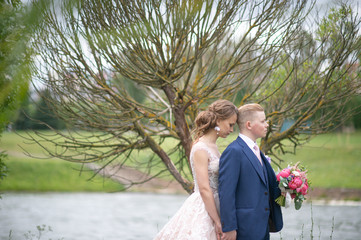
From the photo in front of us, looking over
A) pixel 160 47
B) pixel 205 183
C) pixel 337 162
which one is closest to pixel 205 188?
pixel 205 183

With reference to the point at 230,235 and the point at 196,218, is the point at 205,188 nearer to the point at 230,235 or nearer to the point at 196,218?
the point at 196,218

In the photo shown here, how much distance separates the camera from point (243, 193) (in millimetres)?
3205

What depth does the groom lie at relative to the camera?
3.10 metres

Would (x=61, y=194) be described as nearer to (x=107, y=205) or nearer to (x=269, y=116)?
(x=107, y=205)

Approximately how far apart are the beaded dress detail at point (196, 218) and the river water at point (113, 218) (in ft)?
15.7

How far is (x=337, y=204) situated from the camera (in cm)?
1920

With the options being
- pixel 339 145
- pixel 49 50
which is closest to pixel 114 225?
pixel 49 50

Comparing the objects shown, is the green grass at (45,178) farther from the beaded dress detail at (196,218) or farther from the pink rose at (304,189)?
the pink rose at (304,189)

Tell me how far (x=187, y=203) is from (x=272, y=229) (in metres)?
0.74

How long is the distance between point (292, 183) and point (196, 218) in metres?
0.79

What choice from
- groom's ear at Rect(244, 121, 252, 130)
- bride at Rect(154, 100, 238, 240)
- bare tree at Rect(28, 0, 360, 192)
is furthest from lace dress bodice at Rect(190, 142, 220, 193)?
bare tree at Rect(28, 0, 360, 192)

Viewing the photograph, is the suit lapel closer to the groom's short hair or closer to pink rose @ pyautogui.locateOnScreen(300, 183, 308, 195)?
the groom's short hair

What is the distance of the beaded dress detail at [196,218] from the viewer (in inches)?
130

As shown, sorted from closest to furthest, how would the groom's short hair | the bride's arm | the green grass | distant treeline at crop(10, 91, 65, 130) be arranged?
1. the bride's arm
2. the groom's short hair
3. distant treeline at crop(10, 91, 65, 130)
4. the green grass
